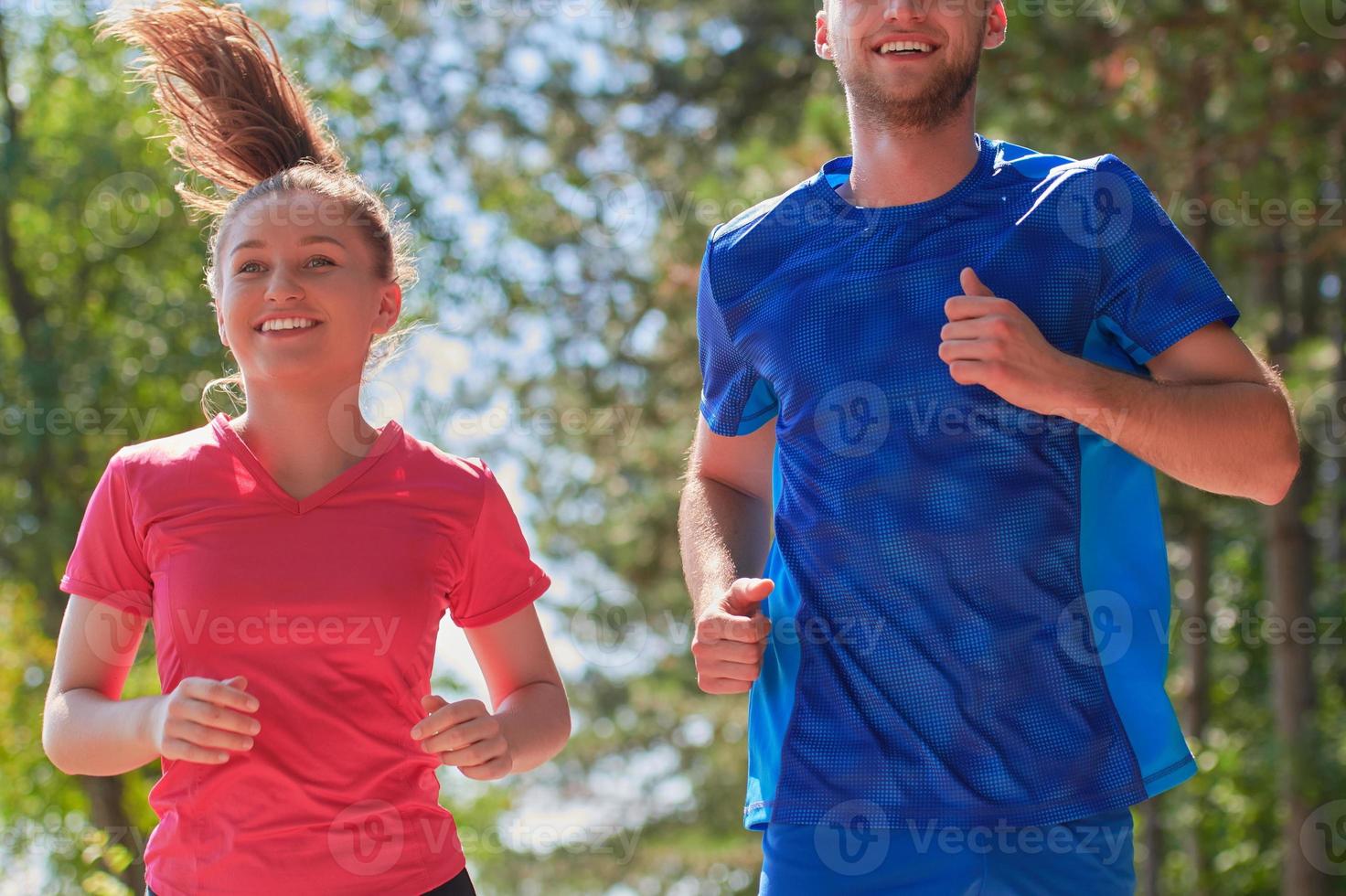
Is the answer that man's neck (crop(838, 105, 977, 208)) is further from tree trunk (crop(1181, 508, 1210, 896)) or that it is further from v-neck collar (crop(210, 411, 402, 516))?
tree trunk (crop(1181, 508, 1210, 896))

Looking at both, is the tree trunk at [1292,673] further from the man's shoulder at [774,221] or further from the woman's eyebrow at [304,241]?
the woman's eyebrow at [304,241]

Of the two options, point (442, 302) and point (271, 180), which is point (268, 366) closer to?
point (271, 180)

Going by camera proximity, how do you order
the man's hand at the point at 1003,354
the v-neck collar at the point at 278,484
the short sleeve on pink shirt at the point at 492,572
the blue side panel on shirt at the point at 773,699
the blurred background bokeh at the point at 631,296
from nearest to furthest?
the man's hand at the point at 1003,354
the blue side panel on shirt at the point at 773,699
the v-neck collar at the point at 278,484
the short sleeve on pink shirt at the point at 492,572
the blurred background bokeh at the point at 631,296

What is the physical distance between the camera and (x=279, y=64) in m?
2.85

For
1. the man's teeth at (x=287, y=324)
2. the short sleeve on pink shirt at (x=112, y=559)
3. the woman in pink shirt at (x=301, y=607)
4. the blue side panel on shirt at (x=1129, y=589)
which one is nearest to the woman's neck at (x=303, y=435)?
the woman in pink shirt at (x=301, y=607)

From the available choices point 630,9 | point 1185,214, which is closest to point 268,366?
point 1185,214

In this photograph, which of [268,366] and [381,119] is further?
[381,119]

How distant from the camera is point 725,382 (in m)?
2.54

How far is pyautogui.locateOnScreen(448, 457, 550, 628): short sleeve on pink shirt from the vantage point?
2.53 m

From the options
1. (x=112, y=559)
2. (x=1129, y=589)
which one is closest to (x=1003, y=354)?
(x=1129, y=589)

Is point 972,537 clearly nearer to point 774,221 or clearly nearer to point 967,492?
point 967,492

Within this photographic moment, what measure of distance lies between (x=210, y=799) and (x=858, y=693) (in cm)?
96

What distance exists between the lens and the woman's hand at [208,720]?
204 centimetres

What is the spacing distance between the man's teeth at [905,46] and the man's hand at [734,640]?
2.78 ft
